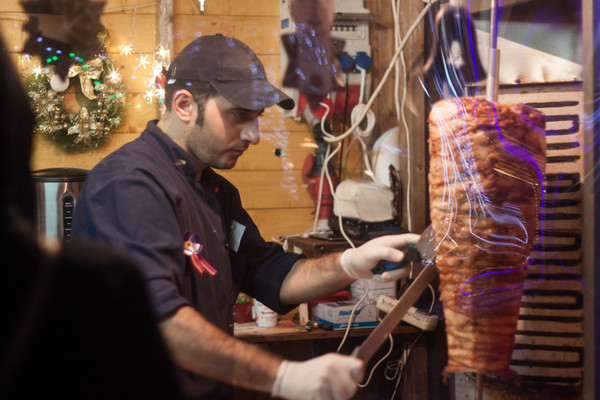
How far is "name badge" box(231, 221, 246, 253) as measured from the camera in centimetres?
130

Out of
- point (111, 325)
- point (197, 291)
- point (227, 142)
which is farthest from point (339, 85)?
point (111, 325)

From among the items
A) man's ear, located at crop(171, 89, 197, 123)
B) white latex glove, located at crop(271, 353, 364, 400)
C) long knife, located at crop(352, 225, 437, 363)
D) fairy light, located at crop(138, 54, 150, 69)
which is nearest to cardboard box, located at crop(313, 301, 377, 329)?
long knife, located at crop(352, 225, 437, 363)

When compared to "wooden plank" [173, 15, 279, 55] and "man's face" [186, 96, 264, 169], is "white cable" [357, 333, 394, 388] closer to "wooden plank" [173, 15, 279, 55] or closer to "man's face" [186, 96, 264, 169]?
"man's face" [186, 96, 264, 169]

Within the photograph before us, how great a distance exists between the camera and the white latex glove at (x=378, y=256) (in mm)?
1137

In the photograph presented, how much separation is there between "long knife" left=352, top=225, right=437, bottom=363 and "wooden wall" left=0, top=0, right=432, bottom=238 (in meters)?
0.40

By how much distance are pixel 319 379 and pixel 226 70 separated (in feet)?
1.89

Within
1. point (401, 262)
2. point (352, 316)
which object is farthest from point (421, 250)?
point (352, 316)

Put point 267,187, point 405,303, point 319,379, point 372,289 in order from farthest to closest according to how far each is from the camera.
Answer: point 372,289 → point 267,187 → point 405,303 → point 319,379

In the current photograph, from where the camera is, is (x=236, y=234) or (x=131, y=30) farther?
(x=236, y=234)

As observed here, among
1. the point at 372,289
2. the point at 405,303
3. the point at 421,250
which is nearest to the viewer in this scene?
the point at 405,303

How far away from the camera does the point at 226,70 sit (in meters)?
1.02

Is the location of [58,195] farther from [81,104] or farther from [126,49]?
[126,49]

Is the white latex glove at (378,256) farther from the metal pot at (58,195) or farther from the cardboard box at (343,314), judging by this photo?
the metal pot at (58,195)

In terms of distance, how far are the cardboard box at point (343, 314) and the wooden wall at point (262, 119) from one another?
25cm
